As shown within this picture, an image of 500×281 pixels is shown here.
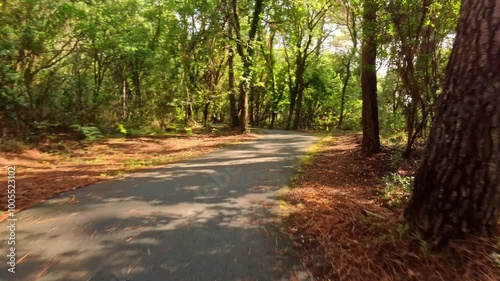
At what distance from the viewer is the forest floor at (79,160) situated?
5887mm

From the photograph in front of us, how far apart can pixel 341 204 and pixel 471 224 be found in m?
2.14

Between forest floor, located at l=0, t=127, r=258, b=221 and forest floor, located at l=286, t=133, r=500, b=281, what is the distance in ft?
13.6

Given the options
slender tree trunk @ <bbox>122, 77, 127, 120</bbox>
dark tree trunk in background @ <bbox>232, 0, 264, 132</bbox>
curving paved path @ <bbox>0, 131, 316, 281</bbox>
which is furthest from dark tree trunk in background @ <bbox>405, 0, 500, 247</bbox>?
slender tree trunk @ <bbox>122, 77, 127, 120</bbox>

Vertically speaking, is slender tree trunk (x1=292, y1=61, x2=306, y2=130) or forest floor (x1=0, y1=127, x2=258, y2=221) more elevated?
slender tree trunk (x1=292, y1=61, x2=306, y2=130)

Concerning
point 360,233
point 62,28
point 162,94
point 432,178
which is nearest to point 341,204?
point 360,233

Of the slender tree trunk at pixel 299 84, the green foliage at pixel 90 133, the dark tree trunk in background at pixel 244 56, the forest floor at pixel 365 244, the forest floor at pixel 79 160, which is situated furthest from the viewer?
the slender tree trunk at pixel 299 84

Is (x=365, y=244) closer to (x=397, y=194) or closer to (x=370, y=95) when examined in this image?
(x=397, y=194)

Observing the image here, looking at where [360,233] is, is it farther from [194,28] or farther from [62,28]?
[194,28]

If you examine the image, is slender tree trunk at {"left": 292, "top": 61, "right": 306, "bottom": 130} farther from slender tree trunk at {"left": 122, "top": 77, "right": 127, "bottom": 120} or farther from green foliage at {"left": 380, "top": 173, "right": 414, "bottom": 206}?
green foliage at {"left": 380, "top": 173, "right": 414, "bottom": 206}

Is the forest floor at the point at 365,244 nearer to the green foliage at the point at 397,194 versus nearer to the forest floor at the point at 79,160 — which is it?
the green foliage at the point at 397,194

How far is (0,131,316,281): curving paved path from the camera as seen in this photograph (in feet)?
10.4

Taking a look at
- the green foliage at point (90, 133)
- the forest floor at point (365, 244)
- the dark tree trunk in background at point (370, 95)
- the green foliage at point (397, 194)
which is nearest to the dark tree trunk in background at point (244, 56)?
the green foliage at point (90, 133)

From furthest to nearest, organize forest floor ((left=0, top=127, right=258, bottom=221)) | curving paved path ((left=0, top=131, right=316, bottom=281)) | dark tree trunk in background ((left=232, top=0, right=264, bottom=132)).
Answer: dark tree trunk in background ((left=232, top=0, right=264, bottom=132)), forest floor ((left=0, top=127, right=258, bottom=221)), curving paved path ((left=0, top=131, right=316, bottom=281))

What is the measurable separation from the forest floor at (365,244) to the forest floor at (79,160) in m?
4.14
